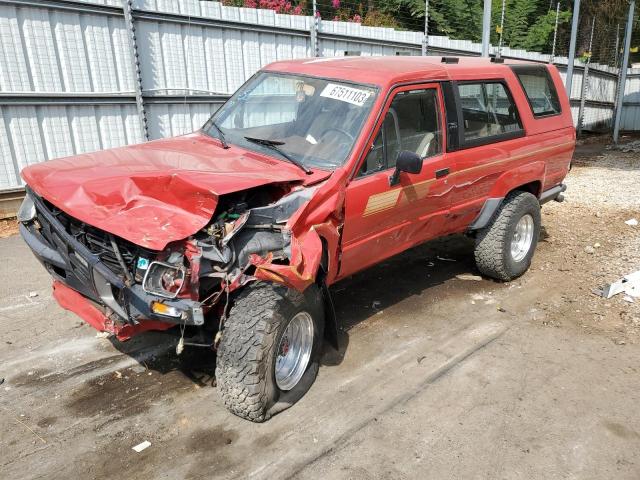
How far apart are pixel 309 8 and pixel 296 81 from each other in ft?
29.8

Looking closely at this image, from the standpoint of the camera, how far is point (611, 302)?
5.25 meters

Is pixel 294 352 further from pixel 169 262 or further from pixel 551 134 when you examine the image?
pixel 551 134

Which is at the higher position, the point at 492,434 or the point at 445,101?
the point at 445,101

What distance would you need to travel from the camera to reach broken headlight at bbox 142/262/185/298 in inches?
118

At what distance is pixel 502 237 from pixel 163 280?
11.8 ft

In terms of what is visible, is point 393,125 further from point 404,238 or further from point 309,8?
point 309,8

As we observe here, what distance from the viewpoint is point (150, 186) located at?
334 centimetres

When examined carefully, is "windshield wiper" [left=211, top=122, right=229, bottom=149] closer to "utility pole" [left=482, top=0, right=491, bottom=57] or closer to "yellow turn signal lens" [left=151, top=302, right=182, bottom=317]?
"yellow turn signal lens" [left=151, top=302, right=182, bottom=317]

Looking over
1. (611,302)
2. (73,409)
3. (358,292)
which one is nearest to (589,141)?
(611,302)

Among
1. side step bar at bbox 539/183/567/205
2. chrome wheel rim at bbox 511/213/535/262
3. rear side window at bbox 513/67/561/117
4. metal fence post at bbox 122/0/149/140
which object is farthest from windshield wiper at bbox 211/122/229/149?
metal fence post at bbox 122/0/149/140

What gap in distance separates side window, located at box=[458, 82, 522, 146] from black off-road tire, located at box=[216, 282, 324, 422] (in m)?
2.48

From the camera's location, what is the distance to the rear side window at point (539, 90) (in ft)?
18.4

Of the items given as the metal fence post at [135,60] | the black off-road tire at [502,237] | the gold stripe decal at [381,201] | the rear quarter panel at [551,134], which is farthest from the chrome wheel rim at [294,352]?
the metal fence post at [135,60]

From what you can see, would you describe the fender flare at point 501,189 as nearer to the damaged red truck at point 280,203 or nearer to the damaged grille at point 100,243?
the damaged red truck at point 280,203
